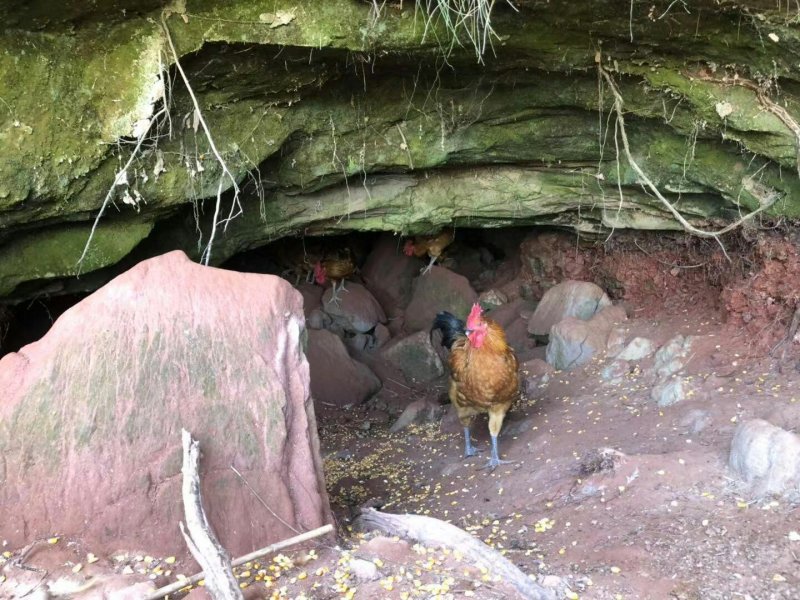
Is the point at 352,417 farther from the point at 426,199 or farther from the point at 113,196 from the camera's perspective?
the point at 113,196

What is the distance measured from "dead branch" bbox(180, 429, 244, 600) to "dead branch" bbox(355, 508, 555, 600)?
1197mm

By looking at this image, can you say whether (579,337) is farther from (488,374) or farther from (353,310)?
(353,310)

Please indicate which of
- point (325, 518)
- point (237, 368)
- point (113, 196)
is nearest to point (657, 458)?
point (325, 518)

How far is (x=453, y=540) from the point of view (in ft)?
11.2

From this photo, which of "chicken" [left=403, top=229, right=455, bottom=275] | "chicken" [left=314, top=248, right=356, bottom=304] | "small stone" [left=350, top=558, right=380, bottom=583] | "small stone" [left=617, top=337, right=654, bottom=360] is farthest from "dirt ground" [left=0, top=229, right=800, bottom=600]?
"chicken" [left=314, top=248, right=356, bottom=304]

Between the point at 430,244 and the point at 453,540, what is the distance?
6.93 m

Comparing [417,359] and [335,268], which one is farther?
[335,268]

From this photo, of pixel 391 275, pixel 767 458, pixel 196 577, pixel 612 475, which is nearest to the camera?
pixel 196 577

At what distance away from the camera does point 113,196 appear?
15.3ft

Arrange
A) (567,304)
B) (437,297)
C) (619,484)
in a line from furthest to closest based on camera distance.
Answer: (437,297), (567,304), (619,484)

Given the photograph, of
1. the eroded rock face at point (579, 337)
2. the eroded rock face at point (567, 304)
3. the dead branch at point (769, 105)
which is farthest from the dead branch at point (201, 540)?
the eroded rock face at point (567, 304)

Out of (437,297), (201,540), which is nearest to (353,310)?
(437,297)

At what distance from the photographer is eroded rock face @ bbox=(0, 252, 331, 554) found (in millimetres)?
3188

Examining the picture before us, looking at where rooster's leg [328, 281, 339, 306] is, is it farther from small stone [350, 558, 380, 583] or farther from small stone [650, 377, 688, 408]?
small stone [350, 558, 380, 583]
